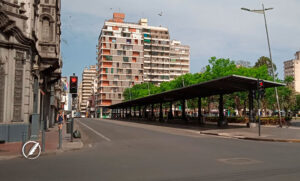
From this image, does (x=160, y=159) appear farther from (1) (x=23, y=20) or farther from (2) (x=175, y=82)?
(2) (x=175, y=82)

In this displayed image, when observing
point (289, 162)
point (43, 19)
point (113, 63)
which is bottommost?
point (289, 162)

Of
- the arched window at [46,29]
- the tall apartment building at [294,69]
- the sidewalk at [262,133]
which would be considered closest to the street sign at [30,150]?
the sidewalk at [262,133]

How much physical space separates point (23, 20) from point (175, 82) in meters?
57.0

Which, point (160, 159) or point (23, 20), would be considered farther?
point (23, 20)

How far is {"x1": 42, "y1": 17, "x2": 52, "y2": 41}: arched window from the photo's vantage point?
23764 mm

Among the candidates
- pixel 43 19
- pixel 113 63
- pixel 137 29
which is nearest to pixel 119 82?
pixel 113 63

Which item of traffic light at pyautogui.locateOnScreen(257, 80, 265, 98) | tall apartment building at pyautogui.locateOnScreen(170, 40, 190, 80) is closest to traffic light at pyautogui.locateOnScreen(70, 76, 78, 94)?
traffic light at pyautogui.locateOnScreen(257, 80, 265, 98)

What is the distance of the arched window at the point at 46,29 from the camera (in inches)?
936

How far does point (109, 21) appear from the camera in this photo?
402ft

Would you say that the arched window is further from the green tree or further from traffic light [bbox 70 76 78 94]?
the green tree

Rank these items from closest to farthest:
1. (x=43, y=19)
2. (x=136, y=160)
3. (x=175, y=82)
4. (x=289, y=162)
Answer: (x=289, y=162), (x=136, y=160), (x=43, y=19), (x=175, y=82)

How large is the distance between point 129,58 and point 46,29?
9426cm

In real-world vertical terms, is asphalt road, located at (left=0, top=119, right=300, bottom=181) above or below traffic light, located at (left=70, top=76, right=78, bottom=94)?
below

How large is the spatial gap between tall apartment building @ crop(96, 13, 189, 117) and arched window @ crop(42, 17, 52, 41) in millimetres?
90607
